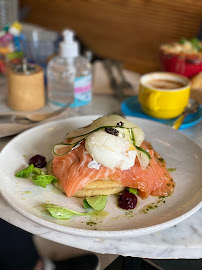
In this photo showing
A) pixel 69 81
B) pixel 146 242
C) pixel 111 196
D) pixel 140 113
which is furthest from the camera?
pixel 69 81

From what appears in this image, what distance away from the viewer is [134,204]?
0.82m

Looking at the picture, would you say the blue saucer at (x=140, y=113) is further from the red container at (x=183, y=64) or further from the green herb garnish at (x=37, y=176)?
the green herb garnish at (x=37, y=176)

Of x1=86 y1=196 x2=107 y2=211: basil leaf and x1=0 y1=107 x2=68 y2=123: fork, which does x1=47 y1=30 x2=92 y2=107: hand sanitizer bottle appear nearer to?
x1=0 y1=107 x2=68 y2=123: fork

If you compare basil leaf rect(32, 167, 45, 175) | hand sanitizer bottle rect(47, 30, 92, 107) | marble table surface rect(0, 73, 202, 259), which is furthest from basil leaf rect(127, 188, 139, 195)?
hand sanitizer bottle rect(47, 30, 92, 107)

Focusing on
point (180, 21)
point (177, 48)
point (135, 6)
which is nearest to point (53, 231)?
point (177, 48)

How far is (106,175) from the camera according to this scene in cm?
86

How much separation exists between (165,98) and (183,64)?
37cm

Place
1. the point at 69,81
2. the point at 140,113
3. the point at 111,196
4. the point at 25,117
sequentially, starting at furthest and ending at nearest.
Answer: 1. the point at 69,81
2. the point at 140,113
3. the point at 25,117
4. the point at 111,196

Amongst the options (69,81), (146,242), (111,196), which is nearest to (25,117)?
(69,81)

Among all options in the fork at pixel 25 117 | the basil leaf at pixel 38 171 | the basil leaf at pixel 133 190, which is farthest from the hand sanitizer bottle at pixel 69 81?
the basil leaf at pixel 133 190

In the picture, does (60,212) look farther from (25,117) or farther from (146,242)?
(25,117)

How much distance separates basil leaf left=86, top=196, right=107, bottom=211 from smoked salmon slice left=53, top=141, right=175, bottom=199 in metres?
0.04

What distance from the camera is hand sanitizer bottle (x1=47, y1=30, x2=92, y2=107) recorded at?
143 cm

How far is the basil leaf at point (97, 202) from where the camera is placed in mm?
812
